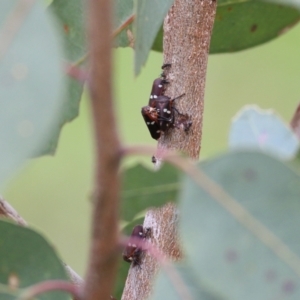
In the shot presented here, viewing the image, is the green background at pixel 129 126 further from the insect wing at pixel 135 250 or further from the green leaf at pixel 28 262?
the green leaf at pixel 28 262

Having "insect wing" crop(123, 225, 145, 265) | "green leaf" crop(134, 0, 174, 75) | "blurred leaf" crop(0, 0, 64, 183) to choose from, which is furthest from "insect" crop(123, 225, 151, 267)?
"blurred leaf" crop(0, 0, 64, 183)

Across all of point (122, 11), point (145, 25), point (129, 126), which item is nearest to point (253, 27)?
point (122, 11)

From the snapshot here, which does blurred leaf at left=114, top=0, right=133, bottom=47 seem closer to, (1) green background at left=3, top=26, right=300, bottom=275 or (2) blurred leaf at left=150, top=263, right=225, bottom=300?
(2) blurred leaf at left=150, top=263, right=225, bottom=300

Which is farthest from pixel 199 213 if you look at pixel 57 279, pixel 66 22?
pixel 66 22

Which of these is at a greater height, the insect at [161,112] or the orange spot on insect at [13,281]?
the orange spot on insect at [13,281]

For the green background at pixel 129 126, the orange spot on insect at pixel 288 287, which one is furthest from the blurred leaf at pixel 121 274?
the green background at pixel 129 126

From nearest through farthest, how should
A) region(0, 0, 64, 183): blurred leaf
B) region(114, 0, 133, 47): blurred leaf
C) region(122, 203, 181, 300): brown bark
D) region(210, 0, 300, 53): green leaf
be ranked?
region(0, 0, 64, 183): blurred leaf
region(122, 203, 181, 300): brown bark
region(114, 0, 133, 47): blurred leaf
region(210, 0, 300, 53): green leaf
